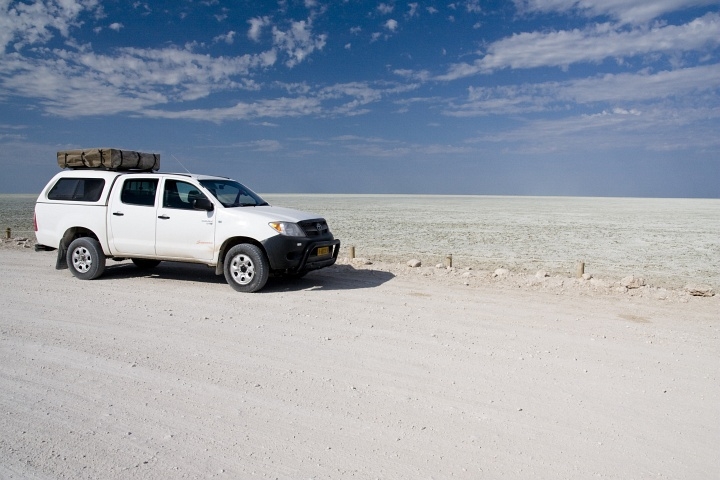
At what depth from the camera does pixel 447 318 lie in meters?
7.68

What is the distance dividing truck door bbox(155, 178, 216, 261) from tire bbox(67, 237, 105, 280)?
119cm

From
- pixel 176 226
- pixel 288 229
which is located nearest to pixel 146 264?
pixel 176 226

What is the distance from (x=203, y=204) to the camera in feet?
32.0

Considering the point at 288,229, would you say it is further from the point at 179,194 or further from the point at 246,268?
the point at 179,194

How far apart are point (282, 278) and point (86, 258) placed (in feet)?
11.4

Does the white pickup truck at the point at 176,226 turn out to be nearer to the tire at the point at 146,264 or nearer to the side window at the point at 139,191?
the side window at the point at 139,191

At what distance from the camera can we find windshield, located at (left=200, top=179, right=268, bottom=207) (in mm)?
9992

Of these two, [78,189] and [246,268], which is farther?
[78,189]

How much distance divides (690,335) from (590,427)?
334 centimetres

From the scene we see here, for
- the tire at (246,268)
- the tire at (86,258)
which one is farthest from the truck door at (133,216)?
the tire at (246,268)

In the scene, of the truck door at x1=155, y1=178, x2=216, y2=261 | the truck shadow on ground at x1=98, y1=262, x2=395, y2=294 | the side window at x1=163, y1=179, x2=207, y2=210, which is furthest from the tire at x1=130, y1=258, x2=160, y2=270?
the side window at x1=163, y1=179, x2=207, y2=210

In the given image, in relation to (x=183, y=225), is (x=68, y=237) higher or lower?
lower

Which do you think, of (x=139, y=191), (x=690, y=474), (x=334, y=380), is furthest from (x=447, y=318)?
(x=139, y=191)

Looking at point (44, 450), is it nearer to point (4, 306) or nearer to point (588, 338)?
point (4, 306)
